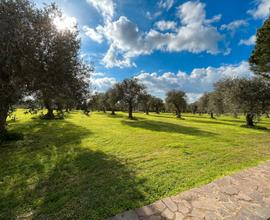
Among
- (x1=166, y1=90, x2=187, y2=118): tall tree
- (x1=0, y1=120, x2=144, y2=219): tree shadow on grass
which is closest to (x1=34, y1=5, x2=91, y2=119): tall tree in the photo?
(x1=0, y1=120, x2=144, y2=219): tree shadow on grass

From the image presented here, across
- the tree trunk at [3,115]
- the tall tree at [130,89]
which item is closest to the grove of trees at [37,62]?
the tree trunk at [3,115]

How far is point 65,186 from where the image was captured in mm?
5508

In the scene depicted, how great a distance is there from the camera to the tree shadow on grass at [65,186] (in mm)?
4223

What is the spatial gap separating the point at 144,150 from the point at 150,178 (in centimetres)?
396

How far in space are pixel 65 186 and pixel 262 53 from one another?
69.9ft

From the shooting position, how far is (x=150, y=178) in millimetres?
6051

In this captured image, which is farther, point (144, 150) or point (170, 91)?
point (170, 91)

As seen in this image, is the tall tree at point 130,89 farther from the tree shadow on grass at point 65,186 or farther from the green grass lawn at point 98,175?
the tree shadow on grass at point 65,186

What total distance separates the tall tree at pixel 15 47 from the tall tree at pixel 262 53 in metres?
19.8

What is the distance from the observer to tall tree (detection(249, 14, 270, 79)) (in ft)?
53.4

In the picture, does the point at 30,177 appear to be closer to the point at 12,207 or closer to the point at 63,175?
the point at 63,175

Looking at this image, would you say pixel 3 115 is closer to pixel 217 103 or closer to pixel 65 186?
pixel 65 186

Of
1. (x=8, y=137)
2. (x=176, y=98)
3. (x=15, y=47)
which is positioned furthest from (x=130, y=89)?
(x=15, y=47)

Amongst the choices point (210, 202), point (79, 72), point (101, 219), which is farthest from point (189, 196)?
point (79, 72)
